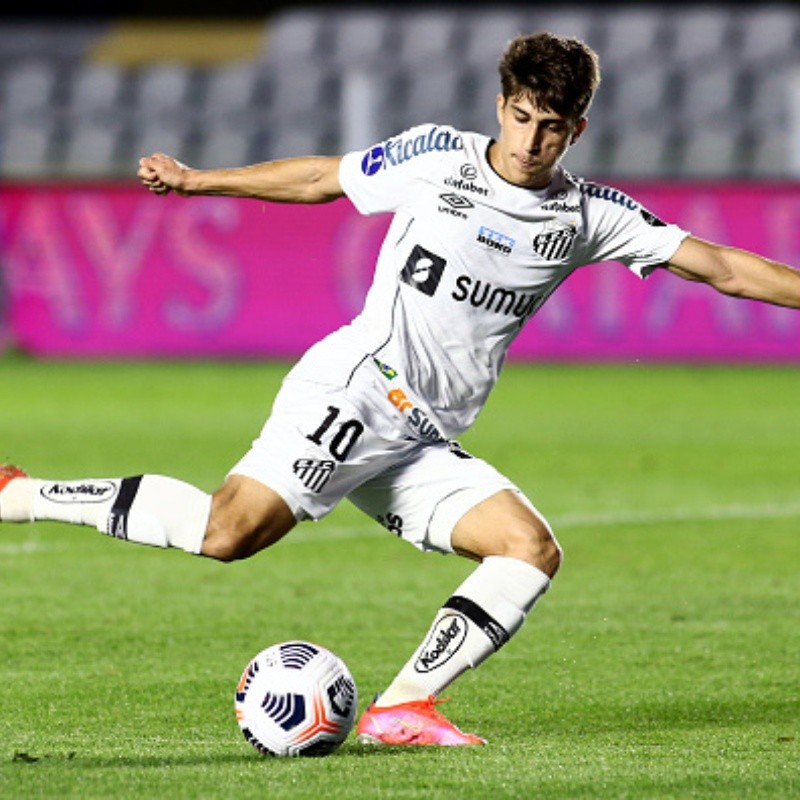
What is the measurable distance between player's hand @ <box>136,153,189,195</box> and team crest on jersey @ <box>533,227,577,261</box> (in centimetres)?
102

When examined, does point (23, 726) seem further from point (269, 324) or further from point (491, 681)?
point (269, 324)

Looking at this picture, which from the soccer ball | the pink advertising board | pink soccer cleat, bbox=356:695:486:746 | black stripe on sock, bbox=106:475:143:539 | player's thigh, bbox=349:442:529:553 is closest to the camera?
the soccer ball

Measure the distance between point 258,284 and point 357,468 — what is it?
13.7 m

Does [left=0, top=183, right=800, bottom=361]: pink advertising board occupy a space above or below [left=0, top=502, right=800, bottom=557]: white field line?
below

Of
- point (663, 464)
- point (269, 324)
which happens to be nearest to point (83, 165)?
point (269, 324)

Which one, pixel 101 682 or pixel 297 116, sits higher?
pixel 101 682

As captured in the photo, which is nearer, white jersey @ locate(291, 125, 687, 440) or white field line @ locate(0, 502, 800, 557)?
white jersey @ locate(291, 125, 687, 440)

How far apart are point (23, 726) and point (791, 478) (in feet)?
24.4

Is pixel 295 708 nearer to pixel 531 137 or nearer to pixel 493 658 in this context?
pixel 531 137

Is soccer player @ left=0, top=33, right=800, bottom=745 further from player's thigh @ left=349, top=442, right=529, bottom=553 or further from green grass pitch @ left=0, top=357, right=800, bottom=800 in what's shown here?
green grass pitch @ left=0, top=357, right=800, bottom=800

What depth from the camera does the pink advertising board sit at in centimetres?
1838

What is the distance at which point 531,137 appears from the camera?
5.39 m

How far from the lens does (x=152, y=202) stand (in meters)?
19.0

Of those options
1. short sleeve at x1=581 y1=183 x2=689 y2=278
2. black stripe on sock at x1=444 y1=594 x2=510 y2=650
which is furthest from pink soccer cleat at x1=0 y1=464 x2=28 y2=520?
short sleeve at x1=581 y1=183 x2=689 y2=278
